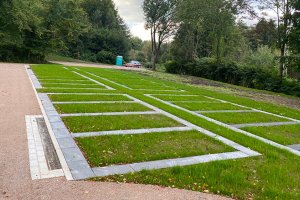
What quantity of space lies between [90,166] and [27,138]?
6.18 feet

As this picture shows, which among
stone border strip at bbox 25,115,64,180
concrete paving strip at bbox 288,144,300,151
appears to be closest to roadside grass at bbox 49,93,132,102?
stone border strip at bbox 25,115,64,180

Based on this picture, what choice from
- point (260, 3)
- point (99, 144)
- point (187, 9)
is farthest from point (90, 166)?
point (187, 9)

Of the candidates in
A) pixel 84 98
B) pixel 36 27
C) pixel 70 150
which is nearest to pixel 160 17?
pixel 36 27

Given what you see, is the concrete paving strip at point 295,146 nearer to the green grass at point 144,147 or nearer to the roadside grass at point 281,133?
the roadside grass at point 281,133

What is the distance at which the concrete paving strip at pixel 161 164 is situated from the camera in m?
4.33

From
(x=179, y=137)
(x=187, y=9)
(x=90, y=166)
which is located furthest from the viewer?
(x=187, y=9)

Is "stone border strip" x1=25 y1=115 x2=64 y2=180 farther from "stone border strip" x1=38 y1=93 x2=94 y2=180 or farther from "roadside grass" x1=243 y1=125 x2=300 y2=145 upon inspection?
"roadside grass" x1=243 y1=125 x2=300 y2=145

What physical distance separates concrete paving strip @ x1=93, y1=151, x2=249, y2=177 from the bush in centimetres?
1705

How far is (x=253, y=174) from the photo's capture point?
4.58m

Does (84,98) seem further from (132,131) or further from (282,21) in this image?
(282,21)

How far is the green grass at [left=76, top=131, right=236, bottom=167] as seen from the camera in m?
4.86

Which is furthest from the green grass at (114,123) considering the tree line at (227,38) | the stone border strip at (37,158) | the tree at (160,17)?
the tree at (160,17)

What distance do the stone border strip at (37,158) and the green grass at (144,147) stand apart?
670mm

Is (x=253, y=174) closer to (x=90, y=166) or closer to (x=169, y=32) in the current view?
(x=90, y=166)
